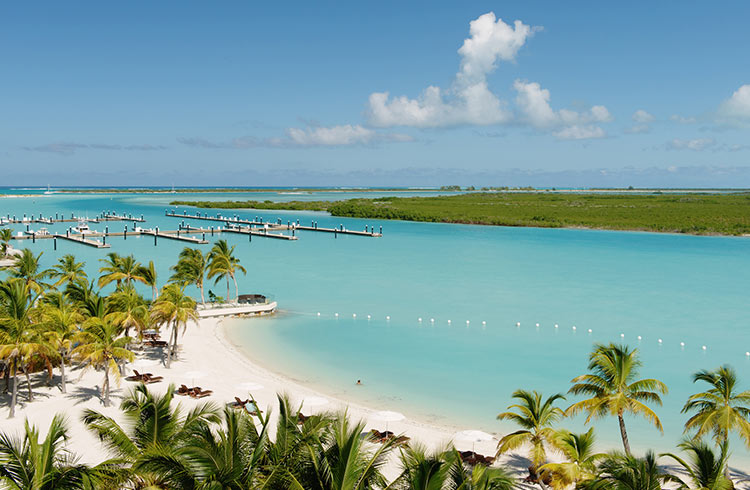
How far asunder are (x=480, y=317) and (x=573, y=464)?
25.5 meters

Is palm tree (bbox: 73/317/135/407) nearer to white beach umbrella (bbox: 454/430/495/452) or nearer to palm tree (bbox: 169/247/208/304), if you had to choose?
white beach umbrella (bbox: 454/430/495/452)

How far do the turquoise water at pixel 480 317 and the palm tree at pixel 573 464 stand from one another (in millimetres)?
7280

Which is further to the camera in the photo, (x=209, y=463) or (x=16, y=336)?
(x=16, y=336)

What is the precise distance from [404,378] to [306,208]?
130 meters

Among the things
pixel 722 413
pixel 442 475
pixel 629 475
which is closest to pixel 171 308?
pixel 442 475

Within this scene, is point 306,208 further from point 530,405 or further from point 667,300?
point 530,405

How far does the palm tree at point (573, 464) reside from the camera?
42.2ft

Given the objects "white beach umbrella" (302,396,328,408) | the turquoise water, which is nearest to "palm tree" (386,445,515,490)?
"white beach umbrella" (302,396,328,408)

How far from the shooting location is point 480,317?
38.4 meters

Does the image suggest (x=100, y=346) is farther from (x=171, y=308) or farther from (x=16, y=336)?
(x=171, y=308)

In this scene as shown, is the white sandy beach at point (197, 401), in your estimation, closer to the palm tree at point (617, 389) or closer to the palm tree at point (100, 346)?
the palm tree at point (100, 346)

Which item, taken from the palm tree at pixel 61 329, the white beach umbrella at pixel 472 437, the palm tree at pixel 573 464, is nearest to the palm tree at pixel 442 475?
the palm tree at pixel 573 464

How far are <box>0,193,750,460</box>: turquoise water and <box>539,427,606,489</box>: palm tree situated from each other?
287 inches

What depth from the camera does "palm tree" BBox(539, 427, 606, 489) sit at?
12.9 metres
